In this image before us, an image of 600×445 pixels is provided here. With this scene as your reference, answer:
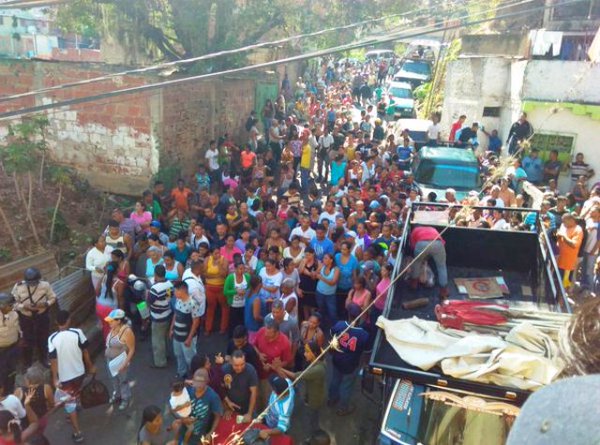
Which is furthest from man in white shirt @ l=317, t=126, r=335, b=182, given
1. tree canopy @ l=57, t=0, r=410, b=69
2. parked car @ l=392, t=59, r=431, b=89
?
parked car @ l=392, t=59, r=431, b=89

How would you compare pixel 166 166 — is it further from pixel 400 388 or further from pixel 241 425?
pixel 400 388

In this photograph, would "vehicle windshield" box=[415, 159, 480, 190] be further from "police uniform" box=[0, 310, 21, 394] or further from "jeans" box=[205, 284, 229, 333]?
"police uniform" box=[0, 310, 21, 394]

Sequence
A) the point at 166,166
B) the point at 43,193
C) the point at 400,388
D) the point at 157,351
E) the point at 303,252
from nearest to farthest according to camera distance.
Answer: the point at 400,388 → the point at 157,351 → the point at 303,252 → the point at 43,193 → the point at 166,166

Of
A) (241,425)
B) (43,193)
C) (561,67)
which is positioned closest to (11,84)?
(43,193)

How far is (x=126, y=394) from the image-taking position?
676 centimetres

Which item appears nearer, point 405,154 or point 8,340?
point 8,340

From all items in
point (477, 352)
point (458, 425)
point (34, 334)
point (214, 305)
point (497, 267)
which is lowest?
point (214, 305)

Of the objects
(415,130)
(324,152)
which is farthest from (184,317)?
(415,130)

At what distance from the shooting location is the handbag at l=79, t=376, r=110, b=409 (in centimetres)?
633

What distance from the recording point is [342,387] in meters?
6.64

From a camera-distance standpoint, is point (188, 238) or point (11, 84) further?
point (11, 84)

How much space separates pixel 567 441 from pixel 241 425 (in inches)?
196

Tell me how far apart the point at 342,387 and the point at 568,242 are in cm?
468

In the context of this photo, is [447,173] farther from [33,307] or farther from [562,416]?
[562,416]
